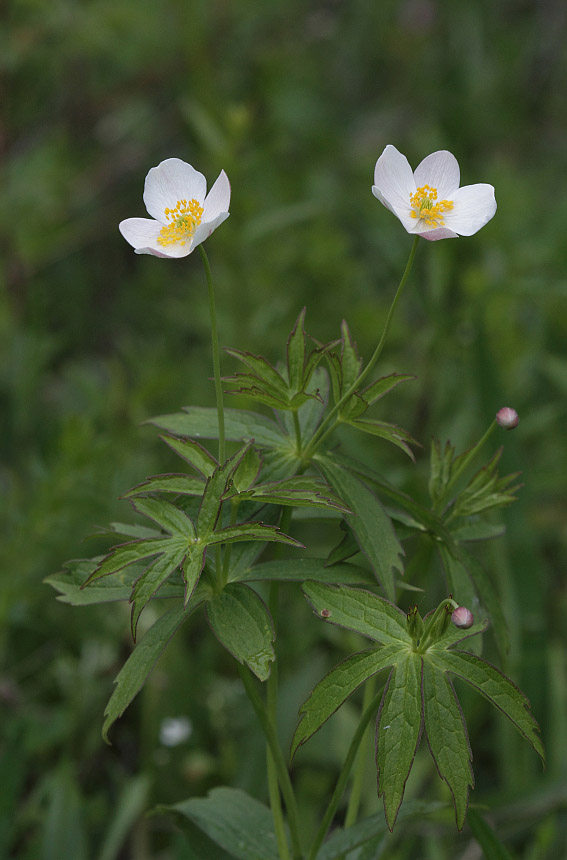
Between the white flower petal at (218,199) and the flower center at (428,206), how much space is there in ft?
0.65

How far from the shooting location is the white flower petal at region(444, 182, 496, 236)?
2.89ft

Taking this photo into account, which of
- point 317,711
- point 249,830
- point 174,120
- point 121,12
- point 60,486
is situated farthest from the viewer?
point 174,120

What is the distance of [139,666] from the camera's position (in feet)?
2.67

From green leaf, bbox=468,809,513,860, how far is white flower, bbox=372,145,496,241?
73 cm

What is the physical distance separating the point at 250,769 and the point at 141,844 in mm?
288

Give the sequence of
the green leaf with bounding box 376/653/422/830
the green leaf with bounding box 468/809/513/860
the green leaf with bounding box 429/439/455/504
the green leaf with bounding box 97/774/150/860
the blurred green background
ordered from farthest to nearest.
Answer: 1. the blurred green background
2. the green leaf with bounding box 97/774/150/860
3. the green leaf with bounding box 468/809/513/860
4. the green leaf with bounding box 429/439/455/504
5. the green leaf with bounding box 376/653/422/830

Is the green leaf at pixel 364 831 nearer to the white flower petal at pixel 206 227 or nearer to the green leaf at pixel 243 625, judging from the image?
the green leaf at pixel 243 625

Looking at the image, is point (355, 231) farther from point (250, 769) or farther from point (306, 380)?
point (306, 380)

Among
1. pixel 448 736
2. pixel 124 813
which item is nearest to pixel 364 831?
pixel 448 736

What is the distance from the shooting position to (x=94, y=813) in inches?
62.6

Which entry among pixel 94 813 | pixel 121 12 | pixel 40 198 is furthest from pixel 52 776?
pixel 121 12

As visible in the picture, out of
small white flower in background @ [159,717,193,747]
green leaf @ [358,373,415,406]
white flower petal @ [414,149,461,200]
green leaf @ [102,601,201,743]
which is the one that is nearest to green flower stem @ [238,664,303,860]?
green leaf @ [102,601,201,743]

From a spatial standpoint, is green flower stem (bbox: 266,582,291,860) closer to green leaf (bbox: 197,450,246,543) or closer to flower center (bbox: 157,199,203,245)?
green leaf (bbox: 197,450,246,543)

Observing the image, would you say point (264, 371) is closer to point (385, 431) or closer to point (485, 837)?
point (385, 431)
